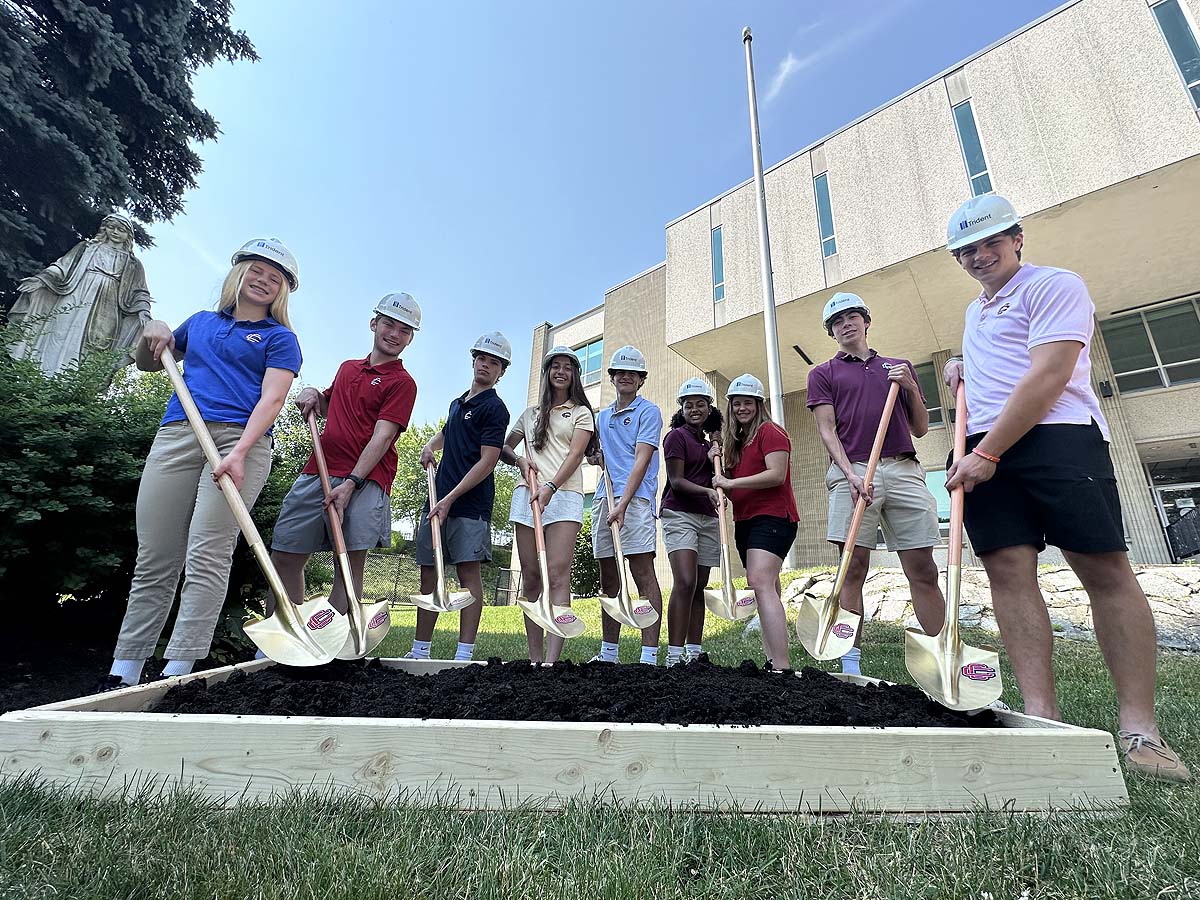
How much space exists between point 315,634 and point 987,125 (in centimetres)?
1313

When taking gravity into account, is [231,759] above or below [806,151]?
below

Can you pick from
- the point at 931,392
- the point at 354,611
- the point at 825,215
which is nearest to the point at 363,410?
the point at 354,611

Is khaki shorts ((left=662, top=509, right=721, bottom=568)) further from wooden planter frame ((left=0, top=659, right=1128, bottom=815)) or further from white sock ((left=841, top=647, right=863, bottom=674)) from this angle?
wooden planter frame ((left=0, top=659, right=1128, bottom=815))

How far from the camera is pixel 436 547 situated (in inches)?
134

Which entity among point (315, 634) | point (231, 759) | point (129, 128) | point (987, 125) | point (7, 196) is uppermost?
point (987, 125)

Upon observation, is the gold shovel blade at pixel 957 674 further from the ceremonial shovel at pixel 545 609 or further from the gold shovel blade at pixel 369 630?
the gold shovel blade at pixel 369 630

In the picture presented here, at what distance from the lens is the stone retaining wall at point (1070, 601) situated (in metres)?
6.20

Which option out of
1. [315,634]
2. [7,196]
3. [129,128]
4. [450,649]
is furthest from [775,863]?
[129,128]

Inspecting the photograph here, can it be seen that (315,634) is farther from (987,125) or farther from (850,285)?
(987,125)

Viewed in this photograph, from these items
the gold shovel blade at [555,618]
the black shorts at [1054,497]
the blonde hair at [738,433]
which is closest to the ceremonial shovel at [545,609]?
the gold shovel blade at [555,618]

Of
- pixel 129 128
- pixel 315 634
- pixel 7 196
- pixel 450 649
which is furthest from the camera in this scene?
pixel 129 128

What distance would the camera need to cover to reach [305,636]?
219 centimetres

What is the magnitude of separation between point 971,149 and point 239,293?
12.4m

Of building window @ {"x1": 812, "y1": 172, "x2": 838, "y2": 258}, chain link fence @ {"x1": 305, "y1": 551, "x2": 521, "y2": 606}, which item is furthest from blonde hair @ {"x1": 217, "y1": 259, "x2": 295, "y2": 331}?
chain link fence @ {"x1": 305, "y1": 551, "x2": 521, "y2": 606}
